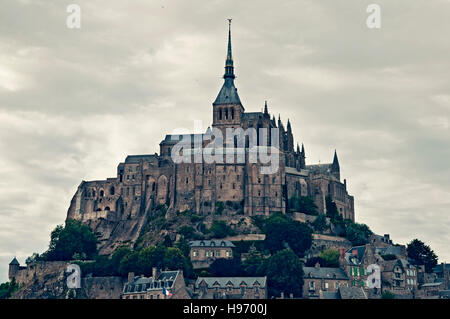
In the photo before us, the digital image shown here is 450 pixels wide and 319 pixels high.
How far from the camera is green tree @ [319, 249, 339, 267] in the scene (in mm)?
108625

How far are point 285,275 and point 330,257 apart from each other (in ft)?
36.0

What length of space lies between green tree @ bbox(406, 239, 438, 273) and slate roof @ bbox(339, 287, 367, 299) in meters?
20.6

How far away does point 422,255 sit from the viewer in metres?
120

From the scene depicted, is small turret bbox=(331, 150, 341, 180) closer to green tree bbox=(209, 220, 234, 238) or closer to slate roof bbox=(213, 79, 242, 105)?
slate roof bbox=(213, 79, 242, 105)

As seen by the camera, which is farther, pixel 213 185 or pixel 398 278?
pixel 213 185

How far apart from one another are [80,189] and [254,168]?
3181cm

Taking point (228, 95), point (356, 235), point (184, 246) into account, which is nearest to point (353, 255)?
point (356, 235)

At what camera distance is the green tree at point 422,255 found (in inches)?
4700

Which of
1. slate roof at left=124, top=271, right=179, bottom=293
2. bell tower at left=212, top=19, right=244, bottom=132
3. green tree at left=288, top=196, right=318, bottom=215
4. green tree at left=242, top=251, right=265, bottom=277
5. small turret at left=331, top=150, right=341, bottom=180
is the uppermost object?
bell tower at left=212, top=19, right=244, bottom=132

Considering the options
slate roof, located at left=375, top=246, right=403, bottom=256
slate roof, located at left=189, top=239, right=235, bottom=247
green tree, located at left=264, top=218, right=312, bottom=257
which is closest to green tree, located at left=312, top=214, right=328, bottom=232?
green tree, located at left=264, top=218, right=312, bottom=257

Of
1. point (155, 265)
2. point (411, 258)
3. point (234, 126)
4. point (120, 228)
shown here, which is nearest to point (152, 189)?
point (120, 228)

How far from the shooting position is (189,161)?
128250 millimetres

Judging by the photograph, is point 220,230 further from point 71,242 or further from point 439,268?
point 439,268
